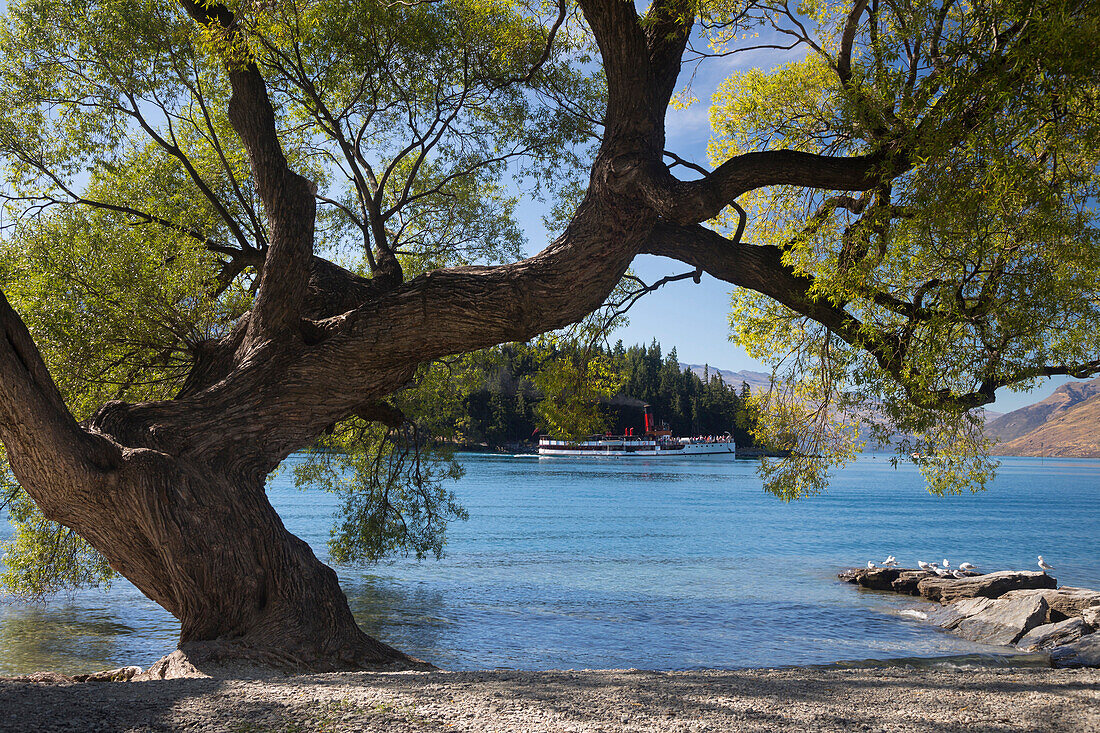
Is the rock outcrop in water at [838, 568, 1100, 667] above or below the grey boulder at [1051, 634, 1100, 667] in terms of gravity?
below

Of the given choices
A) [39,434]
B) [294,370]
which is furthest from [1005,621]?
[39,434]

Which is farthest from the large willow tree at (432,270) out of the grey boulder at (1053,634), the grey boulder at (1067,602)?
the grey boulder at (1067,602)

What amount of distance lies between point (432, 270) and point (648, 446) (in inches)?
3667

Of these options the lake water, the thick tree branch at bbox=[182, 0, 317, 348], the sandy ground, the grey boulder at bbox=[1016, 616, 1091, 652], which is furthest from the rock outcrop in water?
the thick tree branch at bbox=[182, 0, 317, 348]

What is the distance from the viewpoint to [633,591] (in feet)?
60.6

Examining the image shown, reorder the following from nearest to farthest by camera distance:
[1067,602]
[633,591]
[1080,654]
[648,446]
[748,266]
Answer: [748,266], [1080,654], [1067,602], [633,591], [648,446]

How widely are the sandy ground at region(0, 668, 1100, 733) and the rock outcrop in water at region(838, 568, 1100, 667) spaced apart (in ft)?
21.6

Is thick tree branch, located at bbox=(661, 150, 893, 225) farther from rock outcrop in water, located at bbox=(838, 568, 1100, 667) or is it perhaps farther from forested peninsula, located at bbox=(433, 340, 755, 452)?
rock outcrop in water, located at bbox=(838, 568, 1100, 667)

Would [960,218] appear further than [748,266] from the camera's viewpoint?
No

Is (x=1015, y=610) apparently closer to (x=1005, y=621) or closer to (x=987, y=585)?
(x=1005, y=621)

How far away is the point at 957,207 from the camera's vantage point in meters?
5.06

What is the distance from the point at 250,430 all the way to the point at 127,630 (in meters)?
9.34

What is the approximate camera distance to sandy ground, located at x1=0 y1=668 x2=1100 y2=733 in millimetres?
3588

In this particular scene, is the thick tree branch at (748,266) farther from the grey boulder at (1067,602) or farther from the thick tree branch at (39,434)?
the grey boulder at (1067,602)
